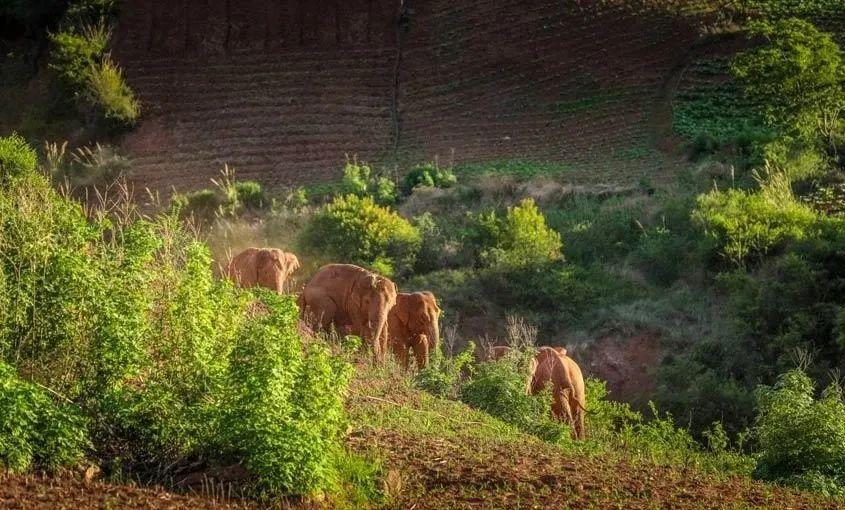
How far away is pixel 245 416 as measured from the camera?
12.4 meters

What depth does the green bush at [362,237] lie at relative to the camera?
32250 mm

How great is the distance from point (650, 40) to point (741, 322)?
19375 millimetres

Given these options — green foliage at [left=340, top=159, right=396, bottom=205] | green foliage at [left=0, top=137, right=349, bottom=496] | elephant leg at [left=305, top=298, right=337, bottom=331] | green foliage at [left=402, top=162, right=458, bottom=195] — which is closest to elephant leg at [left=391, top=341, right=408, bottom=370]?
elephant leg at [left=305, top=298, right=337, bottom=331]

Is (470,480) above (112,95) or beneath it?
above

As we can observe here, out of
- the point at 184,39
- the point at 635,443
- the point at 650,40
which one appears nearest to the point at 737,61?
the point at 650,40

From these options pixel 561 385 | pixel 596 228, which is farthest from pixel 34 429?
pixel 596 228

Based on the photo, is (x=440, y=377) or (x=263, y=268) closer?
(x=440, y=377)

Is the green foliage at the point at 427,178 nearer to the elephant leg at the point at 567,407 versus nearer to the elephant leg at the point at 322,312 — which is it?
the elephant leg at the point at 322,312

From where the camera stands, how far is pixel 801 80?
3762 centimetres

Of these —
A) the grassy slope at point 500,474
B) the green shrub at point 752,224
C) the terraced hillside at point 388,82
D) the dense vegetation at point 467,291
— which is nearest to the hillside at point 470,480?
the grassy slope at point 500,474

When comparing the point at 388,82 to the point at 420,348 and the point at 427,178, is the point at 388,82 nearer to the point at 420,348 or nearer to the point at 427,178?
the point at 427,178

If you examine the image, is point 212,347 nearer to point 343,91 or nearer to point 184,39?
point 343,91

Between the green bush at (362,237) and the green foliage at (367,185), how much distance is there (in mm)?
3468

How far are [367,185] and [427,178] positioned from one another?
5.17ft
